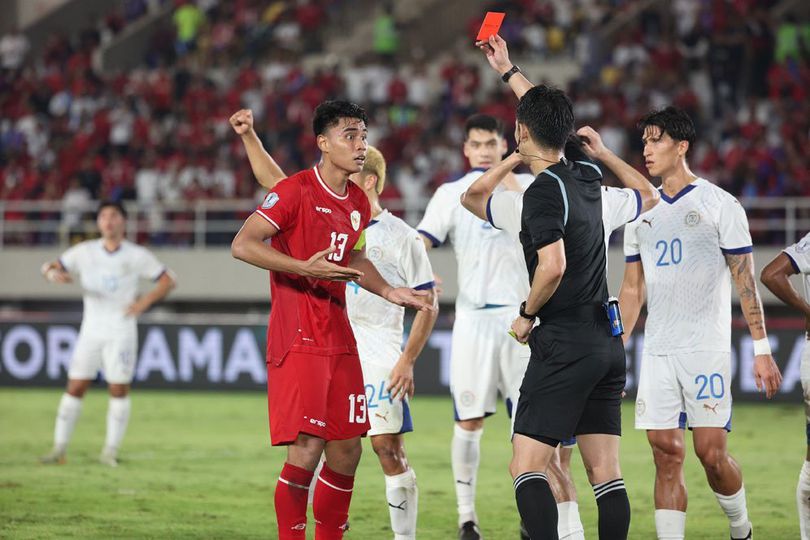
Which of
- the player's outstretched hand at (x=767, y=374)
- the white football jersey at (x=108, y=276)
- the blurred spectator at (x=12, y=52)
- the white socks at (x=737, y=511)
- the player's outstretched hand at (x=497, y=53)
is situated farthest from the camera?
the blurred spectator at (x=12, y=52)

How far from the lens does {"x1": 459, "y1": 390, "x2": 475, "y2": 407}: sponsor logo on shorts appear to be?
320 inches

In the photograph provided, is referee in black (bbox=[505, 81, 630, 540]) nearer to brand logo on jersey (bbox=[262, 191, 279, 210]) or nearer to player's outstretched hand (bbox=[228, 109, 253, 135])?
brand logo on jersey (bbox=[262, 191, 279, 210])

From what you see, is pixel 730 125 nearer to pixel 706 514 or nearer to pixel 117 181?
pixel 117 181

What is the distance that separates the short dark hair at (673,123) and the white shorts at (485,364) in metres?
1.78

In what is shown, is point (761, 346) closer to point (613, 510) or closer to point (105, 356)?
point (613, 510)

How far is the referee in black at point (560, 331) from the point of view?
5605 millimetres

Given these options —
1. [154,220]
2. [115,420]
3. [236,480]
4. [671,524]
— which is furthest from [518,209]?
[154,220]

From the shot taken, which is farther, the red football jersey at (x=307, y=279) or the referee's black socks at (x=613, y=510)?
the red football jersey at (x=307, y=279)

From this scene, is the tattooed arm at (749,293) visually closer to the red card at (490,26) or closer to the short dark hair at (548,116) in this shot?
the short dark hair at (548,116)

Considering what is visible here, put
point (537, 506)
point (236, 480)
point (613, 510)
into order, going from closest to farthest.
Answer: point (537, 506) < point (613, 510) < point (236, 480)

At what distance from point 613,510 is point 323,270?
1.82 m

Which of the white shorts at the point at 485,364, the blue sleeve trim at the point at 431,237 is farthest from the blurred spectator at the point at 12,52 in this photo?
the white shorts at the point at 485,364

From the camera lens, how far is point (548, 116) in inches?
227

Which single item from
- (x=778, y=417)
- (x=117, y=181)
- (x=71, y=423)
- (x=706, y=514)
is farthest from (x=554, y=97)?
(x=117, y=181)
